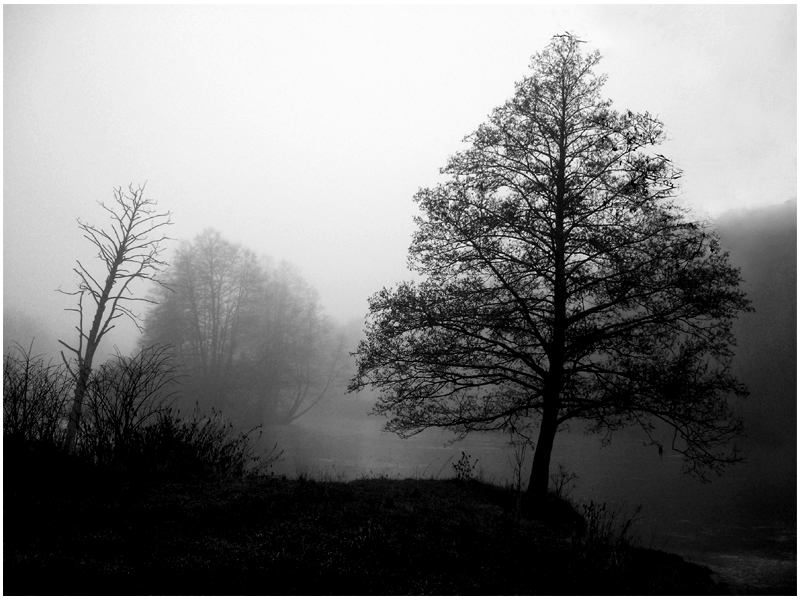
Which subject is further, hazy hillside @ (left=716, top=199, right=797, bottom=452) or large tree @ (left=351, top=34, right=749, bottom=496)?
hazy hillside @ (left=716, top=199, right=797, bottom=452)

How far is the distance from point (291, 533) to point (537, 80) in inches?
345

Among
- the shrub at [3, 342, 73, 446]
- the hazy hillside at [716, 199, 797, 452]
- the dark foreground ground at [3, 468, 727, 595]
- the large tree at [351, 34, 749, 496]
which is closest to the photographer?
the dark foreground ground at [3, 468, 727, 595]

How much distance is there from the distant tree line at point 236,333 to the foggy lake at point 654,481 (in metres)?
3.23

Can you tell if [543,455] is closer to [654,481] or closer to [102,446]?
[102,446]

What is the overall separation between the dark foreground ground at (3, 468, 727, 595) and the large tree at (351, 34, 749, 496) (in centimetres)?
284

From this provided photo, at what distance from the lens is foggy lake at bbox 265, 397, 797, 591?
922 cm

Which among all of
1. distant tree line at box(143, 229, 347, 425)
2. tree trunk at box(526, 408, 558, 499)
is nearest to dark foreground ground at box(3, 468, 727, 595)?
tree trunk at box(526, 408, 558, 499)

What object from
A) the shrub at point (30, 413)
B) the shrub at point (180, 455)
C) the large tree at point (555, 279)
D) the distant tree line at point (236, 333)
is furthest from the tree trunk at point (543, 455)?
the distant tree line at point (236, 333)

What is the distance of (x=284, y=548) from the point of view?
4539 mm

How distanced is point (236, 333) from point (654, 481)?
82.4 ft

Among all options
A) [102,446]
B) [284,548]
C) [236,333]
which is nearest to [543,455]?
[284,548]

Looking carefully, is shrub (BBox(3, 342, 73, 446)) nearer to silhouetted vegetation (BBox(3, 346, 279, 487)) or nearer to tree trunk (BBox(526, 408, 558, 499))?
silhouetted vegetation (BBox(3, 346, 279, 487))

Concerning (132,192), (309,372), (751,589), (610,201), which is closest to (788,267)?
(610,201)

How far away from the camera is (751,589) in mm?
5918
